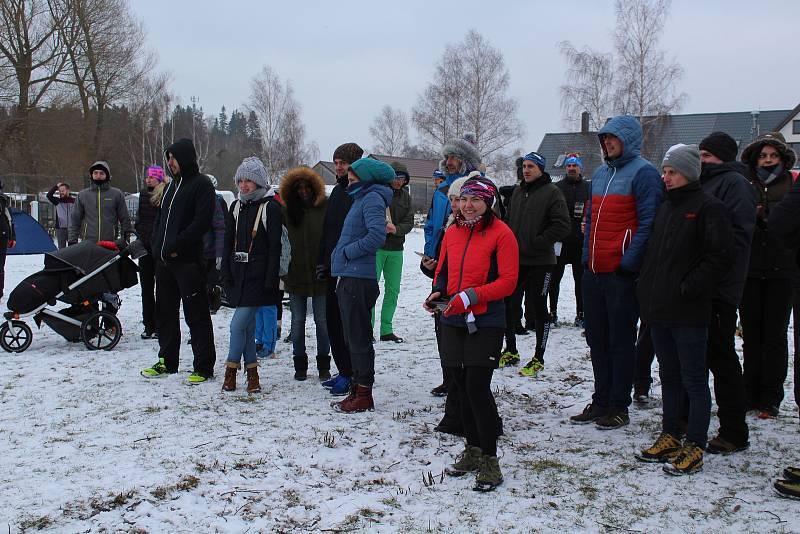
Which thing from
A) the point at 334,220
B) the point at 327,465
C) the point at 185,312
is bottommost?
the point at 327,465

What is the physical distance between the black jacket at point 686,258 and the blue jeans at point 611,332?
532 millimetres

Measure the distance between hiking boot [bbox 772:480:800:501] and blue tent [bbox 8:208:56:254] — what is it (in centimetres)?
1780

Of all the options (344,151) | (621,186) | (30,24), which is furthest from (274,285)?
(30,24)

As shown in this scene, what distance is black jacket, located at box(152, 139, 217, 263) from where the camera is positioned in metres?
6.04

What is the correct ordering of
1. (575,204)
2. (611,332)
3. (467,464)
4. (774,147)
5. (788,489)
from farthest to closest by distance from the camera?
1. (575,204)
2. (774,147)
3. (611,332)
4. (467,464)
5. (788,489)

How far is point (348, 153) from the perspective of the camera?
5.73 m

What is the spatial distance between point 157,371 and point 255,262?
153 centimetres

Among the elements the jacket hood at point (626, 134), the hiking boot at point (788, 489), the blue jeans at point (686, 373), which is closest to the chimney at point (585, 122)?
the jacket hood at point (626, 134)

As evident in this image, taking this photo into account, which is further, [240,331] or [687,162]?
[240,331]

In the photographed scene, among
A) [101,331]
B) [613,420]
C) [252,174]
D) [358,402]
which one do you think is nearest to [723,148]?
[613,420]

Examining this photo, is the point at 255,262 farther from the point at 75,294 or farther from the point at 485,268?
the point at 75,294

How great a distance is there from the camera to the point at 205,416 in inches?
200

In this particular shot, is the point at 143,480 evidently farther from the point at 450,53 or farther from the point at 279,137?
the point at 279,137

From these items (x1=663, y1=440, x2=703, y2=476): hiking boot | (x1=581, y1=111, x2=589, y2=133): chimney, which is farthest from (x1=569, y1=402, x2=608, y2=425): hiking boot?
(x1=581, y1=111, x2=589, y2=133): chimney
